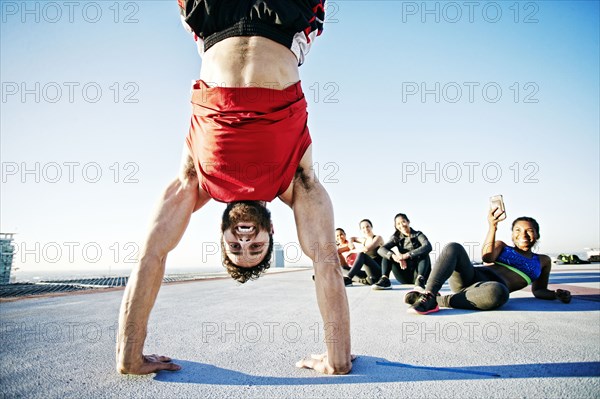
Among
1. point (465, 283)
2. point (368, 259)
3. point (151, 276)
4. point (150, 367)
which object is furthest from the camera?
point (368, 259)

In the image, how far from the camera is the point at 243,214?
1762 millimetres

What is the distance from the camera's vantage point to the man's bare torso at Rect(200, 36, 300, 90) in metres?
1.75

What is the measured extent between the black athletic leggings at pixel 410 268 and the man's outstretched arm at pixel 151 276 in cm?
395

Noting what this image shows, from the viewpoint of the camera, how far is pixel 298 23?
1820mm

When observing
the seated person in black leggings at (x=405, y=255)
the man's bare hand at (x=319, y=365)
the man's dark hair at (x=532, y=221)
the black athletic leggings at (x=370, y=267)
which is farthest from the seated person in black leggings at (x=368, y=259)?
the man's bare hand at (x=319, y=365)

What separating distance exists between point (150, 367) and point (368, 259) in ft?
15.2

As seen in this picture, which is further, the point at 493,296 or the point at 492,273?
the point at 492,273

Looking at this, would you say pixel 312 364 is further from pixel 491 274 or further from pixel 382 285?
pixel 382 285

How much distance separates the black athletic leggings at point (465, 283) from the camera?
2680mm

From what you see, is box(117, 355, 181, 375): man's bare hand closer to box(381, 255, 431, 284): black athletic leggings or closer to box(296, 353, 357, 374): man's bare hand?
box(296, 353, 357, 374): man's bare hand

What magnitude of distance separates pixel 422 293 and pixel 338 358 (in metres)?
1.65

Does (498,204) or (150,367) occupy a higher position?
(498,204)

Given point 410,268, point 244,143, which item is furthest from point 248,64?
point 410,268

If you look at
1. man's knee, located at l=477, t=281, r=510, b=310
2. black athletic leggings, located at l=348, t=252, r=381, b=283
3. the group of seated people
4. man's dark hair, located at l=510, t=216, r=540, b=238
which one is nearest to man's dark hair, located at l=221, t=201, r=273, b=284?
the group of seated people
